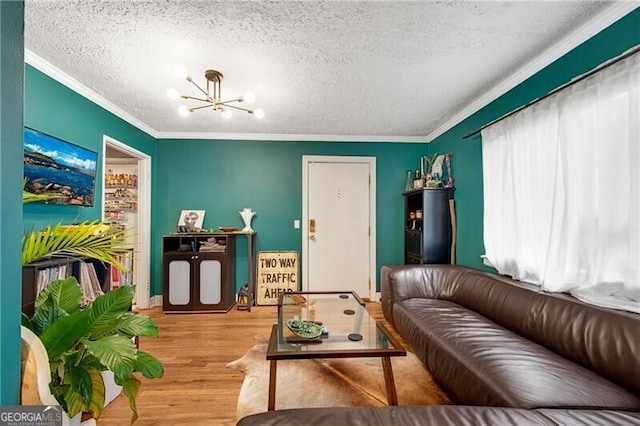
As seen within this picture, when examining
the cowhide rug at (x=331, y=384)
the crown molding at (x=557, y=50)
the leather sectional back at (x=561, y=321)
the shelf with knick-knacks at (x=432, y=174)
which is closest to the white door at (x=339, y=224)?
the shelf with knick-knacks at (x=432, y=174)

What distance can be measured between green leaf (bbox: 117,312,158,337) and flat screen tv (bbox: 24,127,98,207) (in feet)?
3.65

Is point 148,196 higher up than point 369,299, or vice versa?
point 148,196

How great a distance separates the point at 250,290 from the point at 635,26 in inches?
157

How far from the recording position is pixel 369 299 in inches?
161

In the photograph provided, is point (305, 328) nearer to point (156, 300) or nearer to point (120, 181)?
point (156, 300)

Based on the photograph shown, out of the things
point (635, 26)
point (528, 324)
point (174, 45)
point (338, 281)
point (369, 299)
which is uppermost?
point (174, 45)

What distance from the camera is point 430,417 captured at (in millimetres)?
911

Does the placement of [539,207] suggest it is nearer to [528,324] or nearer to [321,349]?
[528,324]

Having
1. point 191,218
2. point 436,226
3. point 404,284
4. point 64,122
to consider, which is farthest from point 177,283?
point 436,226

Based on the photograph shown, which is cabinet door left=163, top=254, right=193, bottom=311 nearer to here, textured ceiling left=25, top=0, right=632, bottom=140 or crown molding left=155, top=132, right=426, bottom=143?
A: crown molding left=155, top=132, right=426, bottom=143

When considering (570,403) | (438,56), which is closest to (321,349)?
(570,403)

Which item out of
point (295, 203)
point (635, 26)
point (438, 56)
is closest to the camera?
point (635, 26)

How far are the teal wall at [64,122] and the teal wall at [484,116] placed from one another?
12.6ft

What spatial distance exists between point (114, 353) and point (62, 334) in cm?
22
